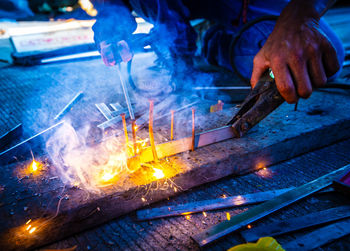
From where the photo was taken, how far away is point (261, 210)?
53.9 inches

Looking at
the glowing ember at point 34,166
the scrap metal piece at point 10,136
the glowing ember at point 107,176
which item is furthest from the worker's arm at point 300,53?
the scrap metal piece at point 10,136

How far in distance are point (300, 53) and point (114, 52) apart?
1.71 m

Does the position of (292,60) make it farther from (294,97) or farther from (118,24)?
(118,24)

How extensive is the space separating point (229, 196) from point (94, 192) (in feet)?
3.14

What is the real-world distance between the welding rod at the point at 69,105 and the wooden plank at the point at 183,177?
96 cm

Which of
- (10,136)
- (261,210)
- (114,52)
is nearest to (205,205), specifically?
(261,210)

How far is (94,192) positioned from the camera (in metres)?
1.35

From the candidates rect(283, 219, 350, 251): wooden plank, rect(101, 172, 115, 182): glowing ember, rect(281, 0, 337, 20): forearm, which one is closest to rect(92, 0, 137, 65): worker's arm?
rect(101, 172, 115, 182): glowing ember

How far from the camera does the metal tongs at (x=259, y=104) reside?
1.57 metres

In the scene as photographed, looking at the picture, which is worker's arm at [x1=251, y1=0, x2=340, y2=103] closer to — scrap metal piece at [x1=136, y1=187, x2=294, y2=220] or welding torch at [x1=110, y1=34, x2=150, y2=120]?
scrap metal piece at [x1=136, y1=187, x2=294, y2=220]

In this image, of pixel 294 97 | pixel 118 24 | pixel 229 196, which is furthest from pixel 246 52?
pixel 229 196

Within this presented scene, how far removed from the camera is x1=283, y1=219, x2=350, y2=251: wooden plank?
1.16 meters

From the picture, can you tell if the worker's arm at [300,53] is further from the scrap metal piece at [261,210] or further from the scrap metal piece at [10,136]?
the scrap metal piece at [10,136]

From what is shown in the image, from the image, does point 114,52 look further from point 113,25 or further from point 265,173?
point 265,173
